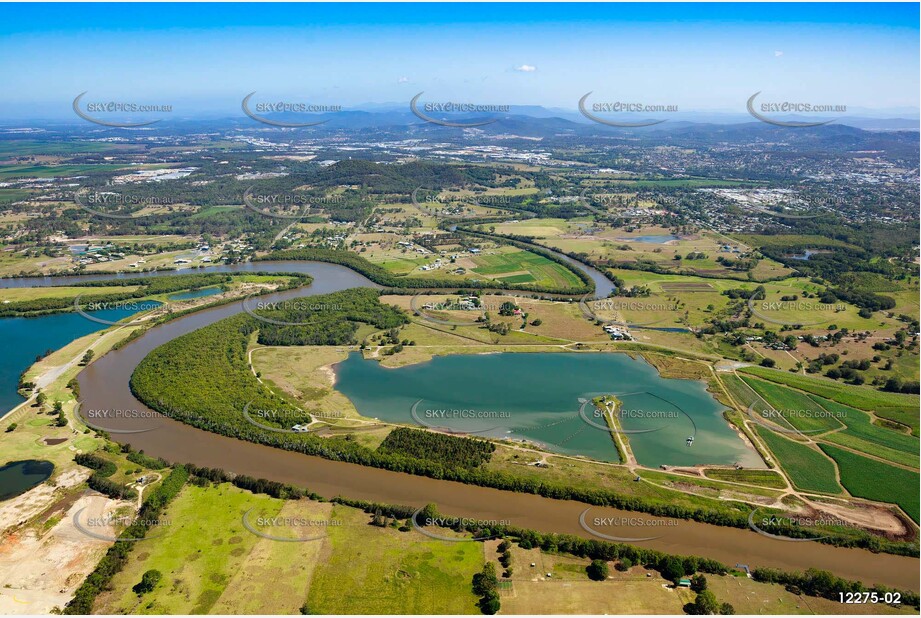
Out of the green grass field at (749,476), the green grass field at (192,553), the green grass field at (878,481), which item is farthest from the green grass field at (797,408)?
the green grass field at (192,553)

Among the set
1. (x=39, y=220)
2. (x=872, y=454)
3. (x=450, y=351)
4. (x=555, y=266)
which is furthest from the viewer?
(x=39, y=220)

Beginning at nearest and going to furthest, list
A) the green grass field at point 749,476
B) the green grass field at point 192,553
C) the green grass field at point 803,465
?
the green grass field at point 192,553
the green grass field at point 803,465
the green grass field at point 749,476

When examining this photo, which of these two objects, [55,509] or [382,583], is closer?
[382,583]

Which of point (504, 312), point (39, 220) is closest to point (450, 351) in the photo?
point (504, 312)

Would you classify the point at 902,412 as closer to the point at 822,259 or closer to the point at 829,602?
the point at 829,602

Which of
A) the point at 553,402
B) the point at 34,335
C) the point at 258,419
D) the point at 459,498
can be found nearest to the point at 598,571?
the point at 459,498

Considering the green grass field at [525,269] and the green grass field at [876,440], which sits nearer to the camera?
the green grass field at [876,440]

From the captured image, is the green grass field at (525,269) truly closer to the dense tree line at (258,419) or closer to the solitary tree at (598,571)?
the dense tree line at (258,419)
